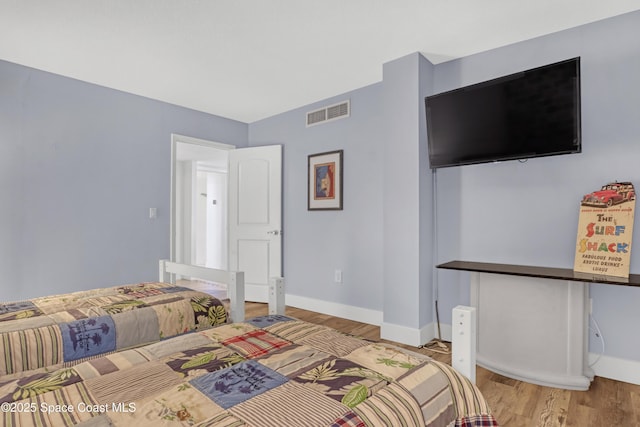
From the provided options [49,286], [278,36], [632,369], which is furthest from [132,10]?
[632,369]

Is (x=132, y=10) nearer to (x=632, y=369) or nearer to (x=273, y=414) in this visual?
(x=273, y=414)

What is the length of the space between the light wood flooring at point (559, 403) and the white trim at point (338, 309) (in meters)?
1.17

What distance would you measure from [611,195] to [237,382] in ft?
7.94

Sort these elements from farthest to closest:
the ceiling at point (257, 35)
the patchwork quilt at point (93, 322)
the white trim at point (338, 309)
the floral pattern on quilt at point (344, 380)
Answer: the white trim at point (338, 309) < the ceiling at point (257, 35) < the patchwork quilt at point (93, 322) < the floral pattern on quilt at point (344, 380)

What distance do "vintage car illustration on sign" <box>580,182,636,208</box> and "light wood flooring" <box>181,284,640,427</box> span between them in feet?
3.76

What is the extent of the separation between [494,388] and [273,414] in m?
1.89

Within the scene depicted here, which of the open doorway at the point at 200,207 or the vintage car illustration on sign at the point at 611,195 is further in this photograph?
the open doorway at the point at 200,207

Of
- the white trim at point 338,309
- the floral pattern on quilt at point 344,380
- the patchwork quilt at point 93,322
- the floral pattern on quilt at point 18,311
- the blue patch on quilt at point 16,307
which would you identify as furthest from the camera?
the white trim at point 338,309

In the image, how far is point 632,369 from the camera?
7.16ft

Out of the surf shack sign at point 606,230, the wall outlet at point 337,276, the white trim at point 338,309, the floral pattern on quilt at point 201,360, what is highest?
the surf shack sign at point 606,230

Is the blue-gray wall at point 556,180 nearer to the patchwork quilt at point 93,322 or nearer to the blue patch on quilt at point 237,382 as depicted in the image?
the patchwork quilt at point 93,322

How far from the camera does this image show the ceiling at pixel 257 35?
2.17 m

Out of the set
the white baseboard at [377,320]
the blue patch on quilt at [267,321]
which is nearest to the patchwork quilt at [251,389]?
the blue patch on quilt at [267,321]

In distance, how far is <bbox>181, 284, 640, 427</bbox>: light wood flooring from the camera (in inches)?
70.6
